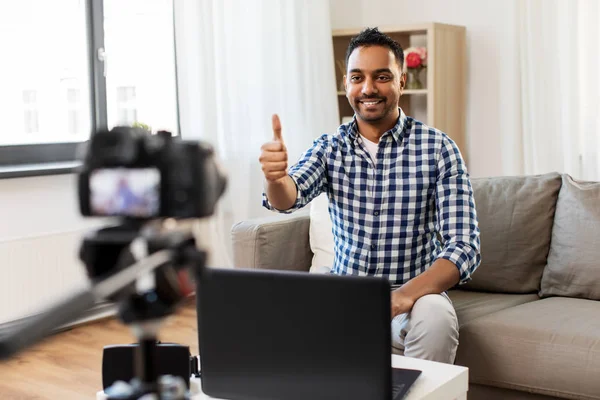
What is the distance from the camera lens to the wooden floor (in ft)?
9.19

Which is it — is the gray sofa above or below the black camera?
below

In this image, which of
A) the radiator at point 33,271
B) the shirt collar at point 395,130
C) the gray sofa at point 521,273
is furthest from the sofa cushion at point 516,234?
the radiator at point 33,271

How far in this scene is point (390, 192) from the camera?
2.26 m

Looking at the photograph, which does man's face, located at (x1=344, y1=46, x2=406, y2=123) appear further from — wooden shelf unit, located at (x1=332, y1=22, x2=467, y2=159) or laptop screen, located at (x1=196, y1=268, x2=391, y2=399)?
wooden shelf unit, located at (x1=332, y1=22, x2=467, y2=159)

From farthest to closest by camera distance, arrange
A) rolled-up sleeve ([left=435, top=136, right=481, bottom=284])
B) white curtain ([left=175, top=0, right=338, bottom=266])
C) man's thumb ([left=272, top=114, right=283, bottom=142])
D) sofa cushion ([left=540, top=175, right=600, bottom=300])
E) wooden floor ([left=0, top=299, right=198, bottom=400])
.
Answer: white curtain ([left=175, top=0, right=338, bottom=266]) → wooden floor ([left=0, top=299, right=198, bottom=400]) → sofa cushion ([left=540, top=175, right=600, bottom=300]) → rolled-up sleeve ([left=435, top=136, right=481, bottom=284]) → man's thumb ([left=272, top=114, right=283, bottom=142])

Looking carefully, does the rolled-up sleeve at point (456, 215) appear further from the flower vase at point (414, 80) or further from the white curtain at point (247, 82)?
the flower vase at point (414, 80)

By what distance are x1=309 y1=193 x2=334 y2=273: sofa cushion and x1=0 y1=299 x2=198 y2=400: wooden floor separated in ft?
1.55

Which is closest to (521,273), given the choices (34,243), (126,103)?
(34,243)

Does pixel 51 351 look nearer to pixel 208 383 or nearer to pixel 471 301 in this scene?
pixel 471 301

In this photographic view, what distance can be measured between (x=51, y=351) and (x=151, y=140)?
2.87m

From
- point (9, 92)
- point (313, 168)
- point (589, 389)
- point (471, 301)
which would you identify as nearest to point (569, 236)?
point (471, 301)

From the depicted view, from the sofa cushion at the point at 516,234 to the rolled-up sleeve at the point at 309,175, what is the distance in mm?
607

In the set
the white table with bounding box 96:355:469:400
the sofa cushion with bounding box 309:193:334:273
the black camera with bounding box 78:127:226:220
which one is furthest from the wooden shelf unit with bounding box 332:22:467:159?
the black camera with bounding box 78:127:226:220

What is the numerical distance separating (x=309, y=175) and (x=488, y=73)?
2.19 meters
